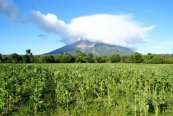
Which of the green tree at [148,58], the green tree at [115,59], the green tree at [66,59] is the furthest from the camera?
the green tree at [115,59]

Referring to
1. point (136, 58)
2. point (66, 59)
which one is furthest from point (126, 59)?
point (66, 59)

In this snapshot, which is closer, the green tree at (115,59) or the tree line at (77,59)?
the tree line at (77,59)

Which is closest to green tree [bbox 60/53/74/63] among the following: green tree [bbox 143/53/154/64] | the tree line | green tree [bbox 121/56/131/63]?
the tree line

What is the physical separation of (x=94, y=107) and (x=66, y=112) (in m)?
1.89

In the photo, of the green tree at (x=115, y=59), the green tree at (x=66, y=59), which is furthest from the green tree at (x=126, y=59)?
the green tree at (x=66, y=59)

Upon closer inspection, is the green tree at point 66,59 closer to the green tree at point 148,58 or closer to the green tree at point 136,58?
the green tree at point 136,58

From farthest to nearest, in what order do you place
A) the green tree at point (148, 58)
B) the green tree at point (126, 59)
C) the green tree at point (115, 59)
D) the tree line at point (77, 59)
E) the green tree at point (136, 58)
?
the green tree at point (115, 59) → the green tree at point (126, 59) → the green tree at point (136, 58) → the green tree at point (148, 58) → the tree line at point (77, 59)

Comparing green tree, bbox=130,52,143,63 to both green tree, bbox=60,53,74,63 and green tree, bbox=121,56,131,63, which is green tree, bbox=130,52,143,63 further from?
green tree, bbox=60,53,74,63

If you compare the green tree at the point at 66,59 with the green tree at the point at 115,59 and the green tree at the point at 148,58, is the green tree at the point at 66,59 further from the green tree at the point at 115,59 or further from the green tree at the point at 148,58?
the green tree at the point at 148,58

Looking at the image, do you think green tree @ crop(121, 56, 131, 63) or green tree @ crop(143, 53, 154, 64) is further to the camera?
green tree @ crop(121, 56, 131, 63)

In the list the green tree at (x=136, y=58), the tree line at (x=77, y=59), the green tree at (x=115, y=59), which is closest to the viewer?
the tree line at (x=77, y=59)

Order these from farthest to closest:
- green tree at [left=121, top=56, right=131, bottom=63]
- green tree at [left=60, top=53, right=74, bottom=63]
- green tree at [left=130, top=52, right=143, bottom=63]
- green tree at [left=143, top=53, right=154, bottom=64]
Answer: green tree at [left=121, top=56, right=131, bottom=63] < green tree at [left=130, top=52, right=143, bottom=63] < green tree at [left=60, top=53, right=74, bottom=63] < green tree at [left=143, top=53, right=154, bottom=64]

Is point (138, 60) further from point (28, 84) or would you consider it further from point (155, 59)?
point (28, 84)

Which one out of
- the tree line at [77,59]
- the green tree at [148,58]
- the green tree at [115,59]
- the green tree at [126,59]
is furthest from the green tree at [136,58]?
the green tree at [115,59]
